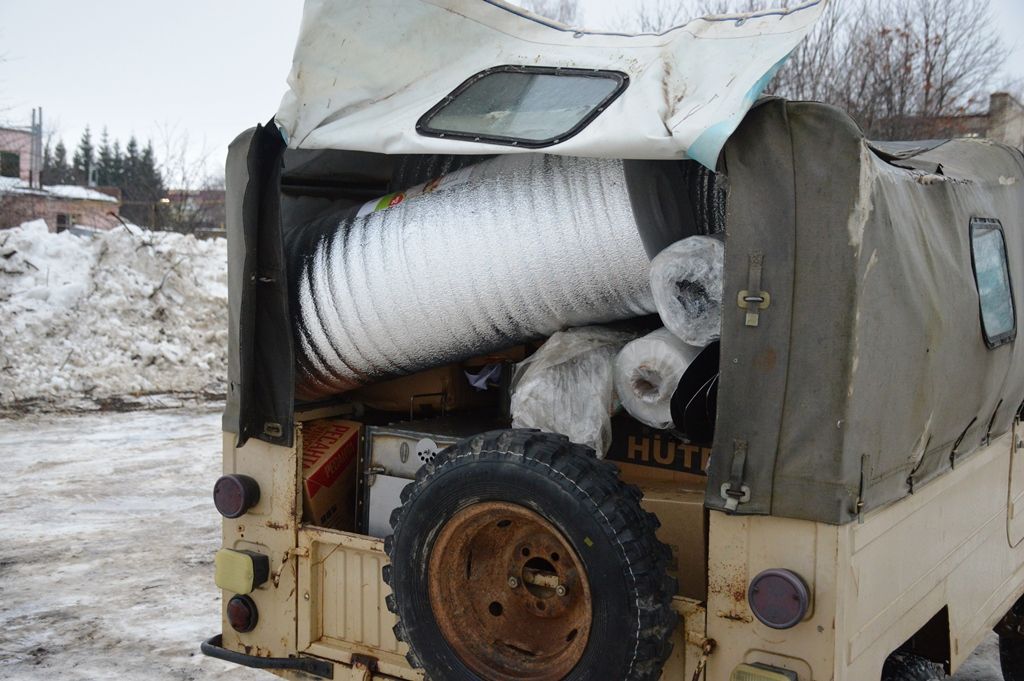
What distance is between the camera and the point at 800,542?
2648 millimetres

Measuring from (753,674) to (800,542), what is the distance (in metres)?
0.37

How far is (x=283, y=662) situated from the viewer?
369 centimetres

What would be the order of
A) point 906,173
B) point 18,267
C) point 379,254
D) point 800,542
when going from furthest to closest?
point 18,267, point 379,254, point 906,173, point 800,542

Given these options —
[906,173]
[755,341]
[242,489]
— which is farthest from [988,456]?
[242,489]

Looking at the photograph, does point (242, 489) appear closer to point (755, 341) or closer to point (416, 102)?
point (416, 102)

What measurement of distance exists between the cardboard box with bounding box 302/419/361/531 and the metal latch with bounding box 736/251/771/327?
1.78 m

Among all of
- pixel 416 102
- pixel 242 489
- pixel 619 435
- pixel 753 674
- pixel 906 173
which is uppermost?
pixel 416 102

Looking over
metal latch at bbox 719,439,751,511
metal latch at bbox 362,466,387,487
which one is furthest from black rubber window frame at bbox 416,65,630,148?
metal latch at bbox 362,466,387,487

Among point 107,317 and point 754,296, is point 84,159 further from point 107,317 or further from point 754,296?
point 754,296

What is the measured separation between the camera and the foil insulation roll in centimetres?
316

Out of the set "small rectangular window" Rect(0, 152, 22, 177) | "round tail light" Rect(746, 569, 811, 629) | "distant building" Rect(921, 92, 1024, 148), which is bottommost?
"round tail light" Rect(746, 569, 811, 629)

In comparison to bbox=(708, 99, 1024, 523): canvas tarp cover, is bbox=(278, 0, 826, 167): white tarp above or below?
above

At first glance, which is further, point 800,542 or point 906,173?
point 906,173

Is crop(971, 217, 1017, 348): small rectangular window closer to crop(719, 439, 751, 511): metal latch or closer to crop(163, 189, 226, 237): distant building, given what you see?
crop(719, 439, 751, 511): metal latch
